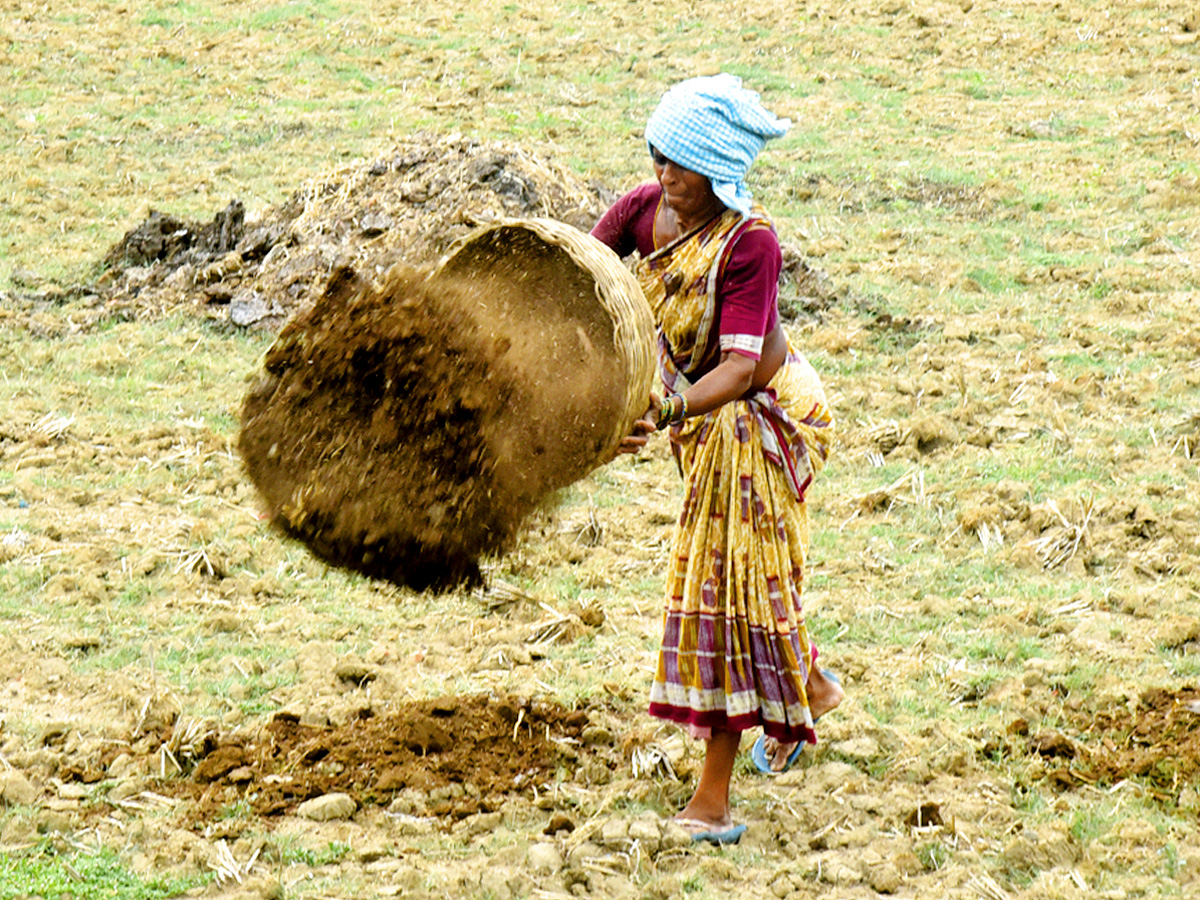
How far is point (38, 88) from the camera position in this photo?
42.1 ft

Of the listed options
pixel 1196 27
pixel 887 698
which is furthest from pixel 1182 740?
pixel 1196 27

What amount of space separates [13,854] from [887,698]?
2478 millimetres

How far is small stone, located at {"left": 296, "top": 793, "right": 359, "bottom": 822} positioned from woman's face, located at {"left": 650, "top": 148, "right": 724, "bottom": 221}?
173cm

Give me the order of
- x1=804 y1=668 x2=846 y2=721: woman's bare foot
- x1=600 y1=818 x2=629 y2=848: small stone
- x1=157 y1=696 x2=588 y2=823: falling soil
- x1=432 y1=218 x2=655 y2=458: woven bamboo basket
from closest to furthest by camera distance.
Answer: x1=432 y1=218 x2=655 y2=458: woven bamboo basket < x1=600 y1=818 x2=629 y2=848: small stone < x1=157 y1=696 x2=588 y2=823: falling soil < x1=804 y1=668 x2=846 y2=721: woman's bare foot

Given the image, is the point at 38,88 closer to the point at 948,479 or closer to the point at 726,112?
the point at 948,479

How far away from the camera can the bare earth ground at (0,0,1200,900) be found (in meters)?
3.82

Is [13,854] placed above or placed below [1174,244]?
below

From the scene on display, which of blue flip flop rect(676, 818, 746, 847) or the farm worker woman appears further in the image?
blue flip flop rect(676, 818, 746, 847)

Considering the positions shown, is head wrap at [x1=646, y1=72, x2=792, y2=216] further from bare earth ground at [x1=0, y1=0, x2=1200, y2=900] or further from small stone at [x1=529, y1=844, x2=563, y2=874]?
small stone at [x1=529, y1=844, x2=563, y2=874]

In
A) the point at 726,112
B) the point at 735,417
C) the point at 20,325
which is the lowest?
the point at 20,325

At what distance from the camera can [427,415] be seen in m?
3.60

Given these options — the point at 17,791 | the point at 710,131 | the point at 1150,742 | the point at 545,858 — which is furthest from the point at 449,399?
the point at 1150,742

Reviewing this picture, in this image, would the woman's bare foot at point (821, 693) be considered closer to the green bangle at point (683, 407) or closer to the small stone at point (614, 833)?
the small stone at point (614, 833)

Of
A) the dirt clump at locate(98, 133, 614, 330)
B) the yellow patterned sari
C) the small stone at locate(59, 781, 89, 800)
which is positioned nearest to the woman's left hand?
the yellow patterned sari
